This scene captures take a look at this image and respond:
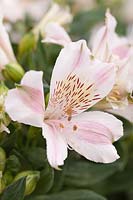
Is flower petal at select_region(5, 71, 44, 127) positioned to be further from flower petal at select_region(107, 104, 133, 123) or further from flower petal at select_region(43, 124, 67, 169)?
flower petal at select_region(107, 104, 133, 123)

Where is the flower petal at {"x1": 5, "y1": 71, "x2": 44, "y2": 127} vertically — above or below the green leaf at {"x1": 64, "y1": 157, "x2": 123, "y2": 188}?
above

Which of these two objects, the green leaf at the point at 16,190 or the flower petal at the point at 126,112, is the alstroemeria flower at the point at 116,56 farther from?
the green leaf at the point at 16,190

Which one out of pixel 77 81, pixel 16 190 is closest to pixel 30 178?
pixel 16 190

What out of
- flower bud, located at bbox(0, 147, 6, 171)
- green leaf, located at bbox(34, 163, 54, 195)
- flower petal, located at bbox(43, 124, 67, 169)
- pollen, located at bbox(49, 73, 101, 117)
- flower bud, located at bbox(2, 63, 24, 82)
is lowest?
green leaf, located at bbox(34, 163, 54, 195)

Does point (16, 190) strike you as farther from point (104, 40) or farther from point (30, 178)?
point (104, 40)

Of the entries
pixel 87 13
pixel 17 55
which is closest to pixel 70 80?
pixel 17 55

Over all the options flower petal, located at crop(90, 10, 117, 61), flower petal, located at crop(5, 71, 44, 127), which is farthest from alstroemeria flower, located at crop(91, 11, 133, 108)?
flower petal, located at crop(5, 71, 44, 127)

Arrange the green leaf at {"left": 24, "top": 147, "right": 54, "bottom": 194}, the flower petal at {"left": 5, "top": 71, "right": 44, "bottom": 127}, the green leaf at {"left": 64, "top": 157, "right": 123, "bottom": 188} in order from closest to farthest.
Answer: the flower petal at {"left": 5, "top": 71, "right": 44, "bottom": 127}, the green leaf at {"left": 24, "top": 147, "right": 54, "bottom": 194}, the green leaf at {"left": 64, "top": 157, "right": 123, "bottom": 188}
